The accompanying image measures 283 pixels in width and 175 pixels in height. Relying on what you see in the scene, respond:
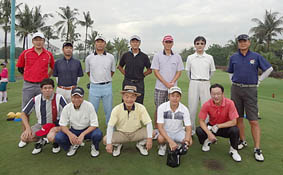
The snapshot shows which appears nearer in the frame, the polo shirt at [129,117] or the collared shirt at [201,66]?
the polo shirt at [129,117]

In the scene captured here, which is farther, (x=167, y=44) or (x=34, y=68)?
(x=167, y=44)

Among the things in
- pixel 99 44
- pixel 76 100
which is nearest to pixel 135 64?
pixel 99 44

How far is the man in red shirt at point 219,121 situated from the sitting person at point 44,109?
270 cm

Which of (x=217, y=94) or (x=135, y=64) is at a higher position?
(x=135, y=64)

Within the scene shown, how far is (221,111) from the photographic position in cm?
391

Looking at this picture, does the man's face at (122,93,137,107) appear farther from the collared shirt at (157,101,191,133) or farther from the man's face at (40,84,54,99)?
the man's face at (40,84,54,99)

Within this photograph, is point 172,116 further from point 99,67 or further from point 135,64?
point 99,67

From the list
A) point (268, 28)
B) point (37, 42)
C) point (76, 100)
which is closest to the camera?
point (76, 100)

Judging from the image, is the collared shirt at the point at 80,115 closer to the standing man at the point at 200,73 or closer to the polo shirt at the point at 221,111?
the polo shirt at the point at 221,111

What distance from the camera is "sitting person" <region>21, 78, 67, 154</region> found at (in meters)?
3.84

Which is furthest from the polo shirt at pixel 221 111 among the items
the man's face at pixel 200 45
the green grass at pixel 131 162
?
the man's face at pixel 200 45

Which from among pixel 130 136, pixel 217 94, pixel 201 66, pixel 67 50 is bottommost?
pixel 130 136

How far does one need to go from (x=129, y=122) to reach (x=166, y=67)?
5.00ft

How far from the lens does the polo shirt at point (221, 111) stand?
3.86 meters
